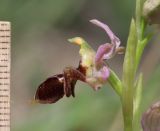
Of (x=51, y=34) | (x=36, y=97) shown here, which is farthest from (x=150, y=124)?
(x=51, y=34)

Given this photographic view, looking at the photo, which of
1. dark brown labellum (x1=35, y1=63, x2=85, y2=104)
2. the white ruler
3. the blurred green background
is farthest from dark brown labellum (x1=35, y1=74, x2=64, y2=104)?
the blurred green background

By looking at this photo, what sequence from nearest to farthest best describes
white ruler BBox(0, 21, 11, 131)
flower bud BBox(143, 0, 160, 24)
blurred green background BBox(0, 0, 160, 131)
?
flower bud BBox(143, 0, 160, 24) → white ruler BBox(0, 21, 11, 131) → blurred green background BBox(0, 0, 160, 131)

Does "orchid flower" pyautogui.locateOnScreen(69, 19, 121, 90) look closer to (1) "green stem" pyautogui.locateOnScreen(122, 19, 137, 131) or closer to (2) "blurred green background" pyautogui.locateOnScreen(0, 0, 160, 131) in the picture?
(1) "green stem" pyautogui.locateOnScreen(122, 19, 137, 131)

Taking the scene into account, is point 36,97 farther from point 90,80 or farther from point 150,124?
point 150,124

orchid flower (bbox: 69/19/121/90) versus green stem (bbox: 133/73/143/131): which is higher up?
orchid flower (bbox: 69/19/121/90)

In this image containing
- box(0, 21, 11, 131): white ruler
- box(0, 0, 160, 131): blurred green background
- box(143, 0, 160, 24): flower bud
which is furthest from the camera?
box(0, 0, 160, 131): blurred green background

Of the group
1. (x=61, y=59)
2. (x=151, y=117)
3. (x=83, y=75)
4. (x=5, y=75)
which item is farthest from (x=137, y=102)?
(x=61, y=59)

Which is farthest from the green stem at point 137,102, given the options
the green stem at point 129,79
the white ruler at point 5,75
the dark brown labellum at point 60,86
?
the white ruler at point 5,75
